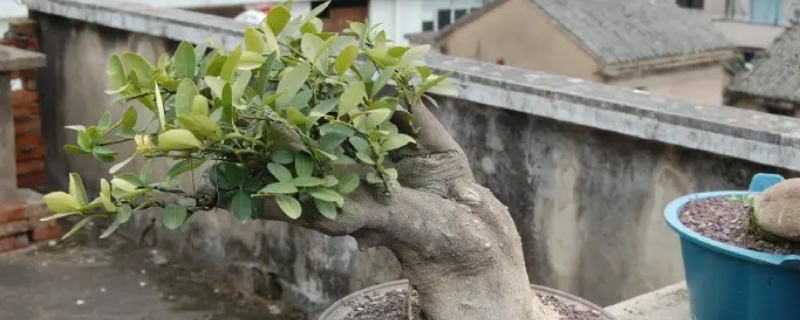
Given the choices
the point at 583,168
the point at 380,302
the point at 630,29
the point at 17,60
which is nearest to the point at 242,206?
the point at 380,302

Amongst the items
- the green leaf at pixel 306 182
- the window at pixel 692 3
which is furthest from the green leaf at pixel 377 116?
the window at pixel 692 3

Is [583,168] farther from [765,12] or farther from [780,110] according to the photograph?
[765,12]

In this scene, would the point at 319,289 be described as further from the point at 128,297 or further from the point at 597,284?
the point at 597,284

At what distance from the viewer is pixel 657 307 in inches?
82.3

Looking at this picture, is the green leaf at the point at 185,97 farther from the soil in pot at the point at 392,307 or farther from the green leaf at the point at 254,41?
the soil in pot at the point at 392,307

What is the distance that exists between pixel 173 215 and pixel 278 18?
0.97ft

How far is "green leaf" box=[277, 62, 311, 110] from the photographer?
1250mm

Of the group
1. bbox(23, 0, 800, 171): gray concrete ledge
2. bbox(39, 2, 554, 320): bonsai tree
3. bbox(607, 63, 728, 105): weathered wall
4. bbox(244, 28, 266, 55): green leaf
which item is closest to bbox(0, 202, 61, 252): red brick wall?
bbox(23, 0, 800, 171): gray concrete ledge

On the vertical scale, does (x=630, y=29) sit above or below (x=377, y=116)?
below

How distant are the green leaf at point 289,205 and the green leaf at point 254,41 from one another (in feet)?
0.71

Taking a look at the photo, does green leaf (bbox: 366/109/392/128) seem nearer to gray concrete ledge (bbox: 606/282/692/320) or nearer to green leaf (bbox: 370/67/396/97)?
green leaf (bbox: 370/67/396/97)

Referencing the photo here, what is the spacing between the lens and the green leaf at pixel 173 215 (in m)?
1.29

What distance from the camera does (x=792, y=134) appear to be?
2.34 meters

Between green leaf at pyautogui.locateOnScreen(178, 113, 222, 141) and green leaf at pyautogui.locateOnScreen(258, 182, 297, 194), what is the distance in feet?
0.32
